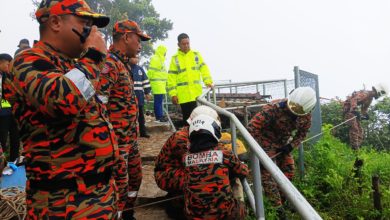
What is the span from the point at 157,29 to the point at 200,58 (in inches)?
851

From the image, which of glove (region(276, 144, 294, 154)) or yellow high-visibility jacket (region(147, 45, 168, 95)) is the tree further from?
glove (region(276, 144, 294, 154))

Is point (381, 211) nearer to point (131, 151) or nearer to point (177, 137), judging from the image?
point (177, 137)

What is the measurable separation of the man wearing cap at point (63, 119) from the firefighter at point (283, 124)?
332 cm

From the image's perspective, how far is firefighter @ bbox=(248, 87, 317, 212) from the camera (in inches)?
189

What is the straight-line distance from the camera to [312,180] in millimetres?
Result: 5867

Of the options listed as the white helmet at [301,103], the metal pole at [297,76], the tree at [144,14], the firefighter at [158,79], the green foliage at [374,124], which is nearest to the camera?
the white helmet at [301,103]

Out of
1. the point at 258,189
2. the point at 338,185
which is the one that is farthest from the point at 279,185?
the point at 338,185

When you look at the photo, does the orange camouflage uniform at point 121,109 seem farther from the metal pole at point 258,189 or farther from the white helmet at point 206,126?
the metal pole at point 258,189

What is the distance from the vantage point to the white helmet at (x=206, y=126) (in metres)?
2.95

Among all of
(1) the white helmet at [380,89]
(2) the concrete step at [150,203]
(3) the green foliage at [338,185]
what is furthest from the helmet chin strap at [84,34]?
(1) the white helmet at [380,89]

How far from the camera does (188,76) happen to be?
6.38m

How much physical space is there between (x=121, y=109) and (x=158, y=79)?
15.6 ft

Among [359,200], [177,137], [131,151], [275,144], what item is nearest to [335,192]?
[359,200]

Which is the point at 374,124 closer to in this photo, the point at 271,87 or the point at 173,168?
the point at 271,87
